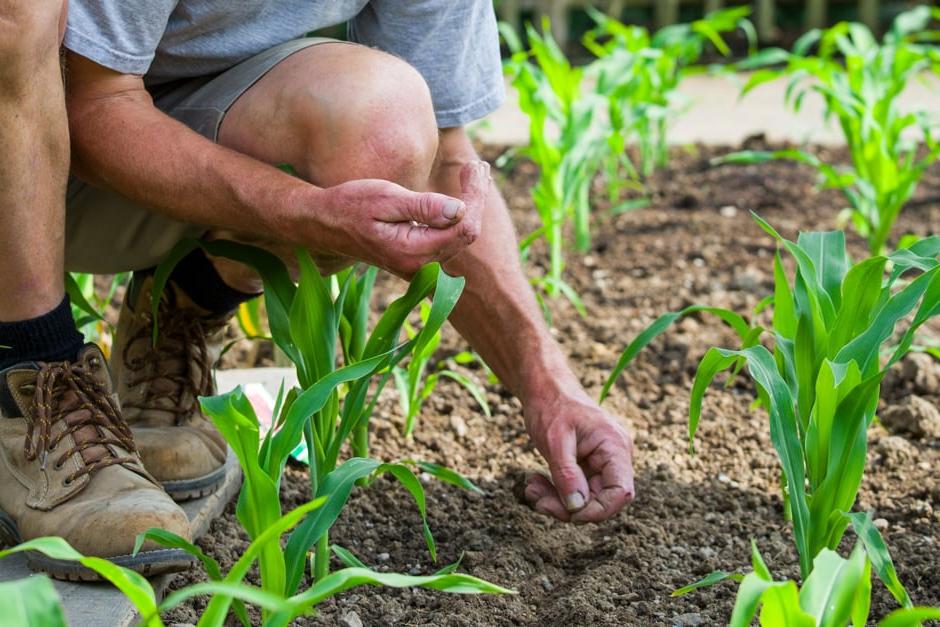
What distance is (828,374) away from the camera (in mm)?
1290

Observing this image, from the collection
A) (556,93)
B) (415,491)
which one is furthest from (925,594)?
(556,93)

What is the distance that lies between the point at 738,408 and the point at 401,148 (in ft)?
3.25

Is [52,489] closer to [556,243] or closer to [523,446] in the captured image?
[523,446]

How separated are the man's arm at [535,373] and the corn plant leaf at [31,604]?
2.57 feet

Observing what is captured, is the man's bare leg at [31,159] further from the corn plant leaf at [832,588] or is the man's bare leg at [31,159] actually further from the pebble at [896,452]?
the pebble at [896,452]

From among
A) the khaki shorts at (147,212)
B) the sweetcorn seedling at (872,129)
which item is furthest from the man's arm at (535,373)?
the sweetcorn seedling at (872,129)

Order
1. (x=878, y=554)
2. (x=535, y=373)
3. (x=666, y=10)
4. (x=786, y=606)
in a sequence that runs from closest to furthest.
Result: 1. (x=786, y=606)
2. (x=878, y=554)
3. (x=535, y=373)
4. (x=666, y=10)

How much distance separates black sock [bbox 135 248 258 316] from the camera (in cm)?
179

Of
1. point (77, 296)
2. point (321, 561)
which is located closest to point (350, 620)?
point (321, 561)

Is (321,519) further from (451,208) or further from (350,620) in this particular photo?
(451,208)

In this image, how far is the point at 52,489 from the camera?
1484 mm

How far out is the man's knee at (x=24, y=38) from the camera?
1358 millimetres

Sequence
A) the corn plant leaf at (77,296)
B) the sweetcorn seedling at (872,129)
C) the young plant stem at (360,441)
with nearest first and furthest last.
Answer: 1. the corn plant leaf at (77,296)
2. the young plant stem at (360,441)
3. the sweetcorn seedling at (872,129)

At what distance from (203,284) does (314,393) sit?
61 centimetres
